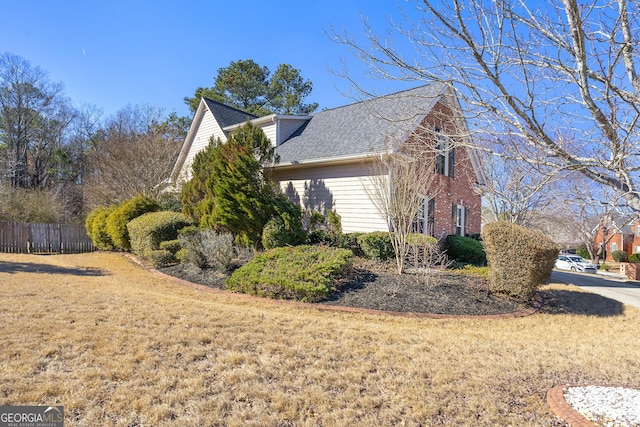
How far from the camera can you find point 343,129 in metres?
13.6

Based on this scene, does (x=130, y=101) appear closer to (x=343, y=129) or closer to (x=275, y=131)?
(x=275, y=131)

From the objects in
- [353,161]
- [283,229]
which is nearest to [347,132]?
[353,161]

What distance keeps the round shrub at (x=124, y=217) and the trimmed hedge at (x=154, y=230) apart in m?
1.28

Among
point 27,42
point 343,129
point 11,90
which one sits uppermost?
point 11,90

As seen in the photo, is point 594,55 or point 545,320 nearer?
point 594,55

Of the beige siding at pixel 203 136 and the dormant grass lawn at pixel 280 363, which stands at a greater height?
the beige siding at pixel 203 136

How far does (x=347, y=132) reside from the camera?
43.0 feet

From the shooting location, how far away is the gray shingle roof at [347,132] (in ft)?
35.4

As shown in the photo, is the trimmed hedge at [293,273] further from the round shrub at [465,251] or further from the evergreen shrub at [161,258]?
the round shrub at [465,251]

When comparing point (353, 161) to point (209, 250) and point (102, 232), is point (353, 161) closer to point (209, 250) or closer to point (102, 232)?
point (209, 250)

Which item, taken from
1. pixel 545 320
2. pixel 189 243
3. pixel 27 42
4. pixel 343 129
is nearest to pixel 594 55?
pixel 545 320

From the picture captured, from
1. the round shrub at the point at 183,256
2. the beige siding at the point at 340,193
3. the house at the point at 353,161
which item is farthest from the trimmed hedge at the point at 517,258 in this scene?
the round shrub at the point at 183,256

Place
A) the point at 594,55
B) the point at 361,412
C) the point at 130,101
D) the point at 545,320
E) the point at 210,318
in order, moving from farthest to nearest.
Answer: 1. the point at 130,101
2. the point at 545,320
3. the point at 210,318
4. the point at 594,55
5. the point at 361,412

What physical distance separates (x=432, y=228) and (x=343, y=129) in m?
4.91
